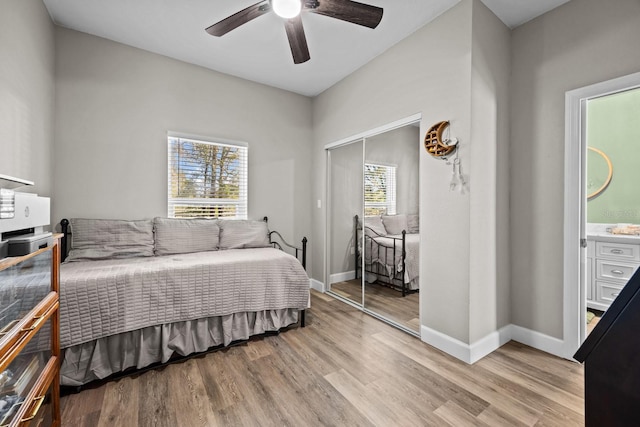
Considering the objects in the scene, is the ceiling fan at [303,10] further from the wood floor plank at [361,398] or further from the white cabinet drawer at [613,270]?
the white cabinet drawer at [613,270]

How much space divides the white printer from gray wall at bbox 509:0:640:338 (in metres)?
3.16

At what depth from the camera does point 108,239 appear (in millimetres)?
2568

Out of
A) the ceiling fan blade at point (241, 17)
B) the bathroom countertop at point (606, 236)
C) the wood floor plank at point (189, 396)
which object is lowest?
the wood floor plank at point (189, 396)

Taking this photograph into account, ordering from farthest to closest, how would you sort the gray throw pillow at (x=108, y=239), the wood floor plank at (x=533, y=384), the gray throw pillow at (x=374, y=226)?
the gray throw pillow at (x=374, y=226)
the gray throw pillow at (x=108, y=239)
the wood floor plank at (x=533, y=384)

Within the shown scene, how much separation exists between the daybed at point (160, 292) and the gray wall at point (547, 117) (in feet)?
6.53

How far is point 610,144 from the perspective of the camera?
2238mm

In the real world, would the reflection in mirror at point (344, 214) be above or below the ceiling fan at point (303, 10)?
below

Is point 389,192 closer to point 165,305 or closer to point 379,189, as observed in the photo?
point 379,189

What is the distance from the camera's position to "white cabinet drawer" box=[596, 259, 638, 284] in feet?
8.68

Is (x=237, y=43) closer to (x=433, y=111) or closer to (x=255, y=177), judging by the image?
(x=255, y=177)

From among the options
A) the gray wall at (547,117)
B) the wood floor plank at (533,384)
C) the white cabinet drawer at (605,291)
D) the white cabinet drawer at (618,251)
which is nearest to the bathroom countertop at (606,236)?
the white cabinet drawer at (618,251)

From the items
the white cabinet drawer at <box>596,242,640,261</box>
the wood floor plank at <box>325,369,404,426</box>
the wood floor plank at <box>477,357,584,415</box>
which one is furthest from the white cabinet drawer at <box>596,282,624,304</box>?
the wood floor plank at <box>325,369,404,426</box>

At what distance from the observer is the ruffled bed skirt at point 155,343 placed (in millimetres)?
1823

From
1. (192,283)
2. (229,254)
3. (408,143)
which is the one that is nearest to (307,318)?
(229,254)
